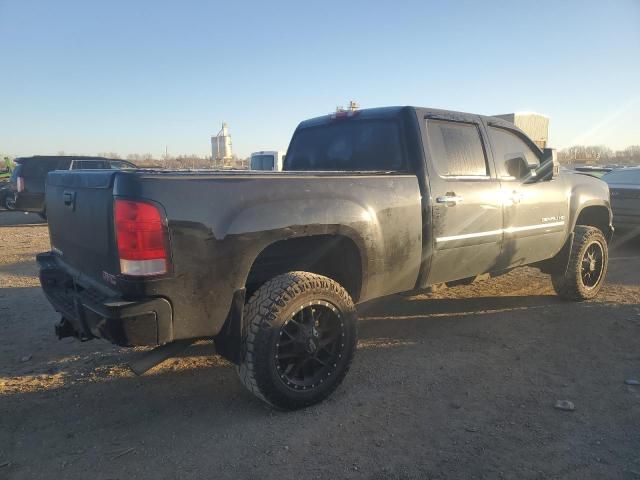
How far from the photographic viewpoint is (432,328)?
15.4ft

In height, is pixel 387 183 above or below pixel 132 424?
above

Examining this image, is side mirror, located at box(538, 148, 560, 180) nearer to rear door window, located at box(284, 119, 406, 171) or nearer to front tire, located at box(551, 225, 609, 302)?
front tire, located at box(551, 225, 609, 302)

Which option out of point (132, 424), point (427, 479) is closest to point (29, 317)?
point (132, 424)

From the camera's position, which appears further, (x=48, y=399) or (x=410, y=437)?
(x=48, y=399)

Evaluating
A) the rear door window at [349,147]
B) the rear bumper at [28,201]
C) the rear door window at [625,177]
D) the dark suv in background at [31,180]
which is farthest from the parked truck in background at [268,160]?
the rear door window at [349,147]

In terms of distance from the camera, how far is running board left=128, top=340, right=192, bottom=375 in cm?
277

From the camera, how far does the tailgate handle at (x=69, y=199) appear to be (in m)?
3.04

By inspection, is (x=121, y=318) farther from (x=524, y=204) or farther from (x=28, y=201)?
(x=28, y=201)

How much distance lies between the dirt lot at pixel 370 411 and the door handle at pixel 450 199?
1301 mm

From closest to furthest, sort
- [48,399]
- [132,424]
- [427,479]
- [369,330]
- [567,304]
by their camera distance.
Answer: [427,479], [132,424], [48,399], [369,330], [567,304]

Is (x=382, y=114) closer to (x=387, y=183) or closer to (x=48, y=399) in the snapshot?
(x=387, y=183)

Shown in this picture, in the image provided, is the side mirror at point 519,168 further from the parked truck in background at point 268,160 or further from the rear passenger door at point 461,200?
the parked truck in background at point 268,160

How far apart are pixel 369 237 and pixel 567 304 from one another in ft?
11.1

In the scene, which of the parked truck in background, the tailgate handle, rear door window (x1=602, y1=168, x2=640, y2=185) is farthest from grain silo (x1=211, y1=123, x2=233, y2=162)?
the tailgate handle
